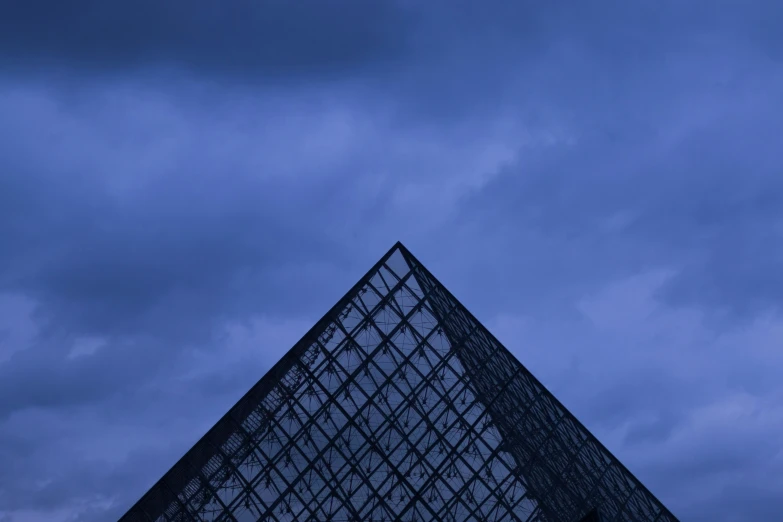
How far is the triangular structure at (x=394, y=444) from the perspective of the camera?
22172mm

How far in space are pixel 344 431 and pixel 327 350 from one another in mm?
2343

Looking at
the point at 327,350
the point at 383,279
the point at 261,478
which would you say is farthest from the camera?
the point at 383,279

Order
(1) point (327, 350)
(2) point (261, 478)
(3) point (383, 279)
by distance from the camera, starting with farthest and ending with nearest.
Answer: (3) point (383, 279), (1) point (327, 350), (2) point (261, 478)

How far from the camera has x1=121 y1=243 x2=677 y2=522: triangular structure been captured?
2217 centimetres

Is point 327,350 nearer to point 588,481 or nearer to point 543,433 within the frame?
point 543,433

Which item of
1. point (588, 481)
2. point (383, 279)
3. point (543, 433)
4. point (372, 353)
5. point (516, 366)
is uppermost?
point (383, 279)

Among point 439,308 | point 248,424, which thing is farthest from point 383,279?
point 248,424

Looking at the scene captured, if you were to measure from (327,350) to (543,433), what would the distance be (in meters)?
6.26

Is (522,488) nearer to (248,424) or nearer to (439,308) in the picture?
(439,308)

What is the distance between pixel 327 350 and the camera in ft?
79.1

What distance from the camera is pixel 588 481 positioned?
23391 millimetres

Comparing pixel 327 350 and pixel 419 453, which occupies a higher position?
pixel 327 350

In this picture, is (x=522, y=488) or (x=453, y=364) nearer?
(x=522, y=488)

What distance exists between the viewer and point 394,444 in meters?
23.0
